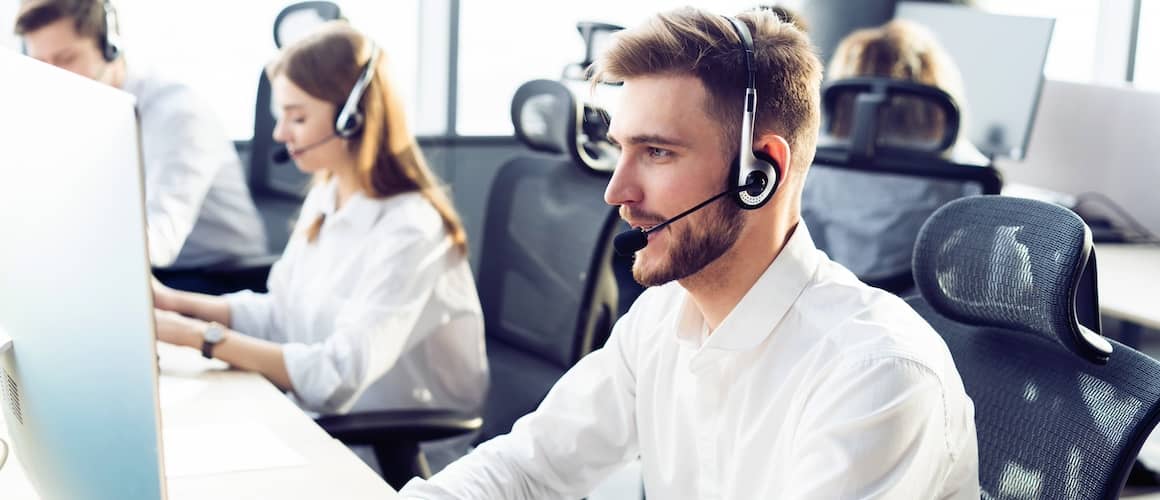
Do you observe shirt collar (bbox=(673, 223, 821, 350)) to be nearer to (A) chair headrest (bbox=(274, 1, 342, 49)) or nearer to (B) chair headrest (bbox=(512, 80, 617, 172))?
(B) chair headrest (bbox=(512, 80, 617, 172))

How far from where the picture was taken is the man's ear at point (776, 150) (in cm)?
113

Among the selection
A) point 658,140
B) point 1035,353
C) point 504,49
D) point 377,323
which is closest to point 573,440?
point 658,140

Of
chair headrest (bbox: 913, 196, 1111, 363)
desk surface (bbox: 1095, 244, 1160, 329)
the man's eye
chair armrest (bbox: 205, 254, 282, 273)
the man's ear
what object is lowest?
chair armrest (bbox: 205, 254, 282, 273)

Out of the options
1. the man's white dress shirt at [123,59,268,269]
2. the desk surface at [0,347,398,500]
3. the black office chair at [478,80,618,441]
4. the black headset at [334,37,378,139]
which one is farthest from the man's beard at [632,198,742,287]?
the man's white dress shirt at [123,59,268,269]

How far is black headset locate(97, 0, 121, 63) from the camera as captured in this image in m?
2.44

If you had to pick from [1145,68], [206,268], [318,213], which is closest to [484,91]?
[206,268]

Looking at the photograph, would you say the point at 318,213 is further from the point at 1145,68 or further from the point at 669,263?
the point at 1145,68

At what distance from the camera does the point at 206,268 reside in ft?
8.62

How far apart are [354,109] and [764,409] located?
1085mm

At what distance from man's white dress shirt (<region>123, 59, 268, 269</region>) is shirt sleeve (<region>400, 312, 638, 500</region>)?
134 centimetres

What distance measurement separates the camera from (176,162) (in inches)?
100

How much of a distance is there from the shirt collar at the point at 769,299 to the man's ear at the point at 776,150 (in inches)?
2.8

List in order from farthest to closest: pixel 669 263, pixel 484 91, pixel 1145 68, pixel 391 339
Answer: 1. pixel 1145 68
2. pixel 484 91
3. pixel 391 339
4. pixel 669 263

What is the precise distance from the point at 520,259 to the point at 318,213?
370 millimetres
